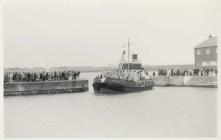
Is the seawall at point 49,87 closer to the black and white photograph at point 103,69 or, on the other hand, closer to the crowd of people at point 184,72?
the black and white photograph at point 103,69

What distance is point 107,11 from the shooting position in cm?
269

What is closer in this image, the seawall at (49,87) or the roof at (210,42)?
the roof at (210,42)

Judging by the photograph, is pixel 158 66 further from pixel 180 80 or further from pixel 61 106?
pixel 61 106

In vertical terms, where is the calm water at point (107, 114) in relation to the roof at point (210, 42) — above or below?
below

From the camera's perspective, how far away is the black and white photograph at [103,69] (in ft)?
8.80

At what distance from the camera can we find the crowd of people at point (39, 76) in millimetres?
2709

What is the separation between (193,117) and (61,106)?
2.76 ft

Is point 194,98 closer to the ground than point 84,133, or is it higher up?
higher up

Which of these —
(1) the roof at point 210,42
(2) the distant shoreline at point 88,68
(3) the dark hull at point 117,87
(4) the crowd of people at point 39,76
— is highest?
(1) the roof at point 210,42

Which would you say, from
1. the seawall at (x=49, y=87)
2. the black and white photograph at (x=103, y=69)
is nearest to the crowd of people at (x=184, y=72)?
the black and white photograph at (x=103, y=69)

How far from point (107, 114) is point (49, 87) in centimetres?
41

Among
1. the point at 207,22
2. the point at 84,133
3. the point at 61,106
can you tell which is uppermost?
the point at 207,22

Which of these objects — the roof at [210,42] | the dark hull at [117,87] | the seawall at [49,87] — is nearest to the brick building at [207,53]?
the roof at [210,42]

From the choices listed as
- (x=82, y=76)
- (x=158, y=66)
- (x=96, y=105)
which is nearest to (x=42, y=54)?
(x=82, y=76)
